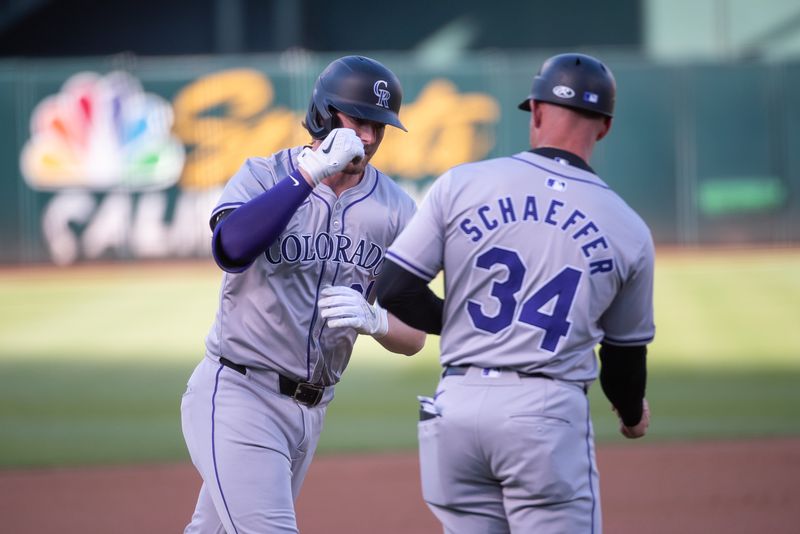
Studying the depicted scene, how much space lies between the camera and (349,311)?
10.5 feet

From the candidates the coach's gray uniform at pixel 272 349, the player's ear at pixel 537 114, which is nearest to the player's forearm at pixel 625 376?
the player's ear at pixel 537 114

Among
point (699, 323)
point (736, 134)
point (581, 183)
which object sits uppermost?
point (581, 183)

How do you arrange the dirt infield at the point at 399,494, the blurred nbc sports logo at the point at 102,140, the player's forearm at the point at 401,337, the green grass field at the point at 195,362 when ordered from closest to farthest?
the player's forearm at the point at 401,337 < the dirt infield at the point at 399,494 < the green grass field at the point at 195,362 < the blurred nbc sports logo at the point at 102,140

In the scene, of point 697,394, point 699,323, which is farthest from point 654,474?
point 699,323

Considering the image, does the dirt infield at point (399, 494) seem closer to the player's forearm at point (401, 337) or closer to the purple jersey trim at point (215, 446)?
the player's forearm at point (401, 337)

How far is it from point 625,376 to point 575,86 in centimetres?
79

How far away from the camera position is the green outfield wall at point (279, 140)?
17672 mm

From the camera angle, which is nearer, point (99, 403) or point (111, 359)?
point (99, 403)

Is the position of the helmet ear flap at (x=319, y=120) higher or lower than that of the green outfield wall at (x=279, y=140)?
higher

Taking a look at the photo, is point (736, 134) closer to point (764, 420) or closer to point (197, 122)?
point (197, 122)

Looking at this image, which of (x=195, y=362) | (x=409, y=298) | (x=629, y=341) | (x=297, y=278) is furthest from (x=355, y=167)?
(x=195, y=362)

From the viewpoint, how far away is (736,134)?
18328 millimetres

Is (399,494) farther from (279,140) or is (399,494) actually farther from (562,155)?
(279,140)

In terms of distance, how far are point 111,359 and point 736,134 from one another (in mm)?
11921
